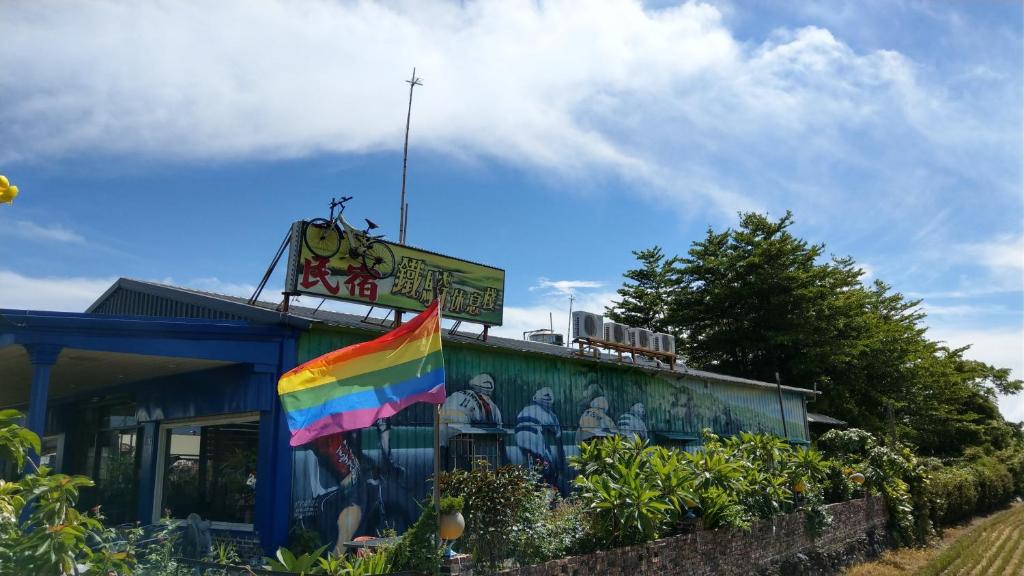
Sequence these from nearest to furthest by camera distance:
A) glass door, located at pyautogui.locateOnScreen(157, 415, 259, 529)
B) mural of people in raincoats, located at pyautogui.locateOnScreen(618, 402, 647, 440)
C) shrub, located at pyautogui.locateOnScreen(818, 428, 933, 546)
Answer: glass door, located at pyautogui.locateOnScreen(157, 415, 259, 529), mural of people in raincoats, located at pyautogui.locateOnScreen(618, 402, 647, 440), shrub, located at pyautogui.locateOnScreen(818, 428, 933, 546)

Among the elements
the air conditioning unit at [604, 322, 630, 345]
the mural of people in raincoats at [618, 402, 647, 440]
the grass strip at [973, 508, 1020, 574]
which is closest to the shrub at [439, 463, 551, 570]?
the mural of people in raincoats at [618, 402, 647, 440]

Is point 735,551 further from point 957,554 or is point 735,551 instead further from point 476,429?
point 957,554

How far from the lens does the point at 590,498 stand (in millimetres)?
10156

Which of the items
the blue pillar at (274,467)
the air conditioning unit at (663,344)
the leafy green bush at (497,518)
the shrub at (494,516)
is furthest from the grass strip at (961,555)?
the blue pillar at (274,467)

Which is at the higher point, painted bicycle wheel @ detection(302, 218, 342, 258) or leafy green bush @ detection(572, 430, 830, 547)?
painted bicycle wheel @ detection(302, 218, 342, 258)

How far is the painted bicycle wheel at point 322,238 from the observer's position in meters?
12.8

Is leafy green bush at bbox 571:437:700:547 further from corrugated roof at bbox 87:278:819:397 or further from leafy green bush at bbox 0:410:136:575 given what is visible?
leafy green bush at bbox 0:410:136:575

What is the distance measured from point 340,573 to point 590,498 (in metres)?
4.10

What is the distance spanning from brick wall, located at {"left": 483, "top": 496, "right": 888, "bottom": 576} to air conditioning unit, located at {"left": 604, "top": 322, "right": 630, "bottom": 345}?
616 cm

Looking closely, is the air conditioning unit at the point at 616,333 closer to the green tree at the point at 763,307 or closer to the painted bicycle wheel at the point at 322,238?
the painted bicycle wheel at the point at 322,238

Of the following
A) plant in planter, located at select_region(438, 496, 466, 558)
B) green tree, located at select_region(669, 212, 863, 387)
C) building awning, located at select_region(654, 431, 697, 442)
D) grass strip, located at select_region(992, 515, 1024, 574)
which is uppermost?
green tree, located at select_region(669, 212, 863, 387)

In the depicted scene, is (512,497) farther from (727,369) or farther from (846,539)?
(727,369)

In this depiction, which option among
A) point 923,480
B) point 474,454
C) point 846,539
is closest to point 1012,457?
point 923,480

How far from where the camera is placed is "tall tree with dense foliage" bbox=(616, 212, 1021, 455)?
38562 mm
